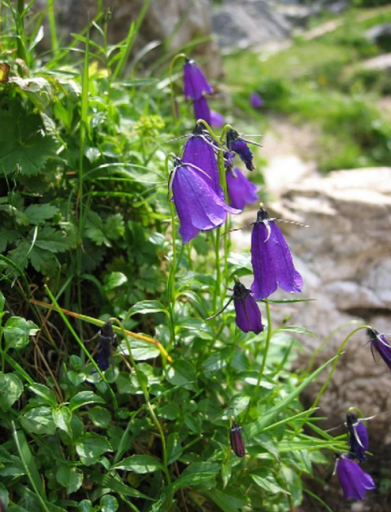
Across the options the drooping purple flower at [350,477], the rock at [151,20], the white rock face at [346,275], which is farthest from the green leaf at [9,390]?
the rock at [151,20]

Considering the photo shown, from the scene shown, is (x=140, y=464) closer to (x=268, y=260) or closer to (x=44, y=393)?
(x=44, y=393)

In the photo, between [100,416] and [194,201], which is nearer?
[194,201]

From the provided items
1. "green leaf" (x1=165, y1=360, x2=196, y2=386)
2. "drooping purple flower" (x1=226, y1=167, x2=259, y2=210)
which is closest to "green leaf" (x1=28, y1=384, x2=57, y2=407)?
"green leaf" (x1=165, y1=360, x2=196, y2=386)

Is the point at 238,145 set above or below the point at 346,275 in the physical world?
above

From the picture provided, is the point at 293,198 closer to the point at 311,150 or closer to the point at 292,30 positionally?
the point at 311,150

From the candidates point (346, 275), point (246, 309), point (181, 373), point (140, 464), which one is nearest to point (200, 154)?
point (246, 309)

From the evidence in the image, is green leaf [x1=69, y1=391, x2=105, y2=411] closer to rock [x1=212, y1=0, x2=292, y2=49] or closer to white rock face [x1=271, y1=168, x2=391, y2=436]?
white rock face [x1=271, y1=168, x2=391, y2=436]
